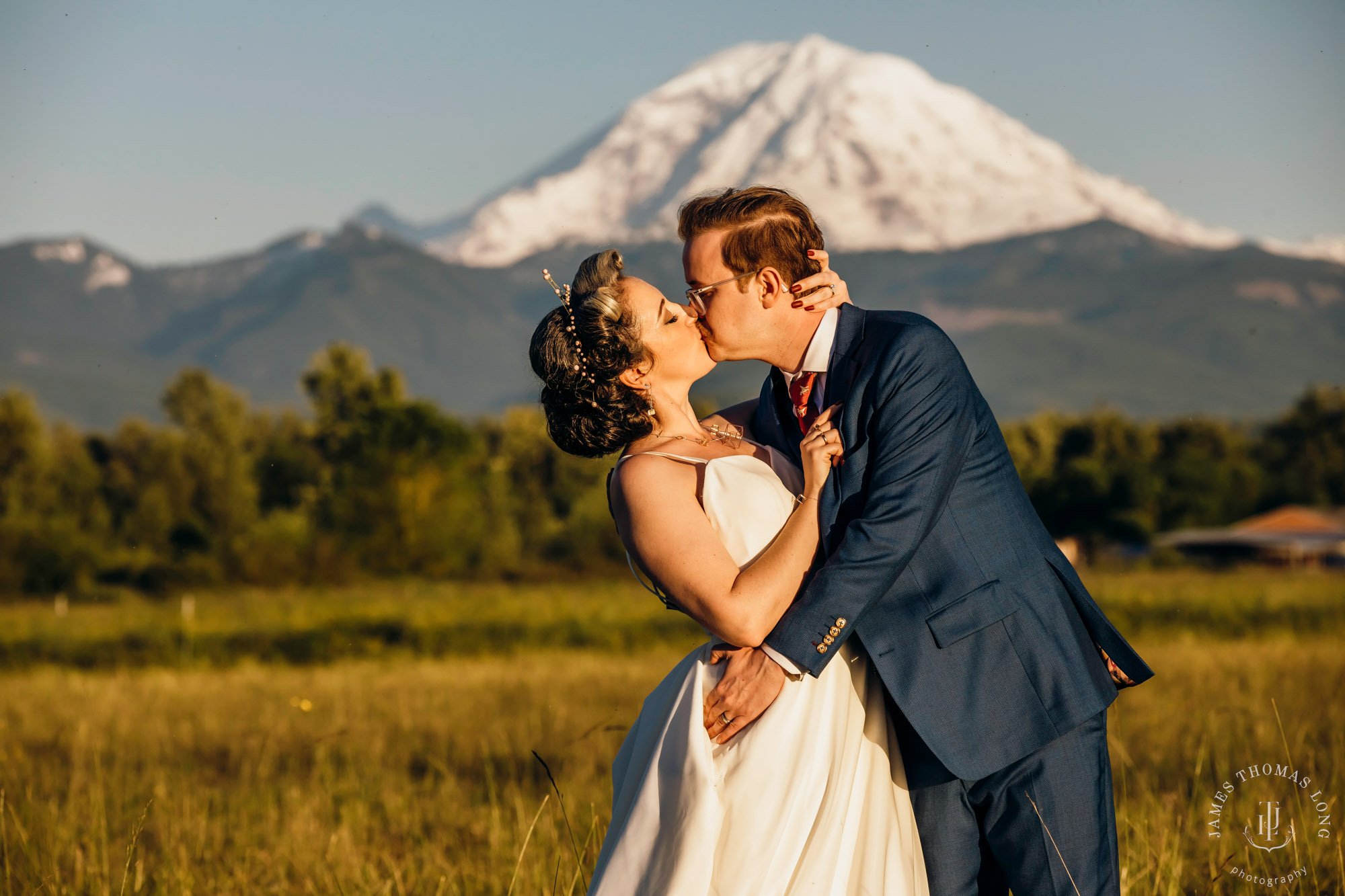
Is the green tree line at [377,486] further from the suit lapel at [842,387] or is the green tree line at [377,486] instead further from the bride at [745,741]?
the suit lapel at [842,387]

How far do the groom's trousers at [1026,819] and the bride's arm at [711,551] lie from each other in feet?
1.93

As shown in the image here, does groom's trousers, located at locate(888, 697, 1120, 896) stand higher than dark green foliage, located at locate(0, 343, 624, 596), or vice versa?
groom's trousers, located at locate(888, 697, 1120, 896)

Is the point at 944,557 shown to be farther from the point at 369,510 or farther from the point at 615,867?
the point at 369,510

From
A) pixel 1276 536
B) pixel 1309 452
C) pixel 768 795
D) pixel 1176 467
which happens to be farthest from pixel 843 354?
pixel 1309 452

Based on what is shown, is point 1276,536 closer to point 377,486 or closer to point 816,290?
point 377,486

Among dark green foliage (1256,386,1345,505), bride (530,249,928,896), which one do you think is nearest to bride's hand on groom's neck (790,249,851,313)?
bride (530,249,928,896)

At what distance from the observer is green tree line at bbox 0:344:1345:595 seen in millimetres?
57750

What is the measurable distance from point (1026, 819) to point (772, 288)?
5.66 ft

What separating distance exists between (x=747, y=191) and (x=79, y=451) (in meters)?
97.4

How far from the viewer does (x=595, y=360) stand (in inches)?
145

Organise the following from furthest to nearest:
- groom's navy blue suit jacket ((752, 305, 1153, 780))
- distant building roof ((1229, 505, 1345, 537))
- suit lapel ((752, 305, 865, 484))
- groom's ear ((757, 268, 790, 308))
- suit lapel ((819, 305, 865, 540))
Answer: distant building roof ((1229, 505, 1345, 537))
groom's ear ((757, 268, 790, 308))
suit lapel ((752, 305, 865, 484))
suit lapel ((819, 305, 865, 540))
groom's navy blue suit jacket ((752, 305, 1153, 780))

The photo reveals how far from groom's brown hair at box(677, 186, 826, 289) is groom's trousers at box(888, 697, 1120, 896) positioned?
140 cm

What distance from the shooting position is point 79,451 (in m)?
89.6

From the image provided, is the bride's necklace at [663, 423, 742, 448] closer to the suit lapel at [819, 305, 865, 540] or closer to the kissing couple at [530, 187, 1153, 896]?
the kissing couple at [530, 187, 1153, 896]
